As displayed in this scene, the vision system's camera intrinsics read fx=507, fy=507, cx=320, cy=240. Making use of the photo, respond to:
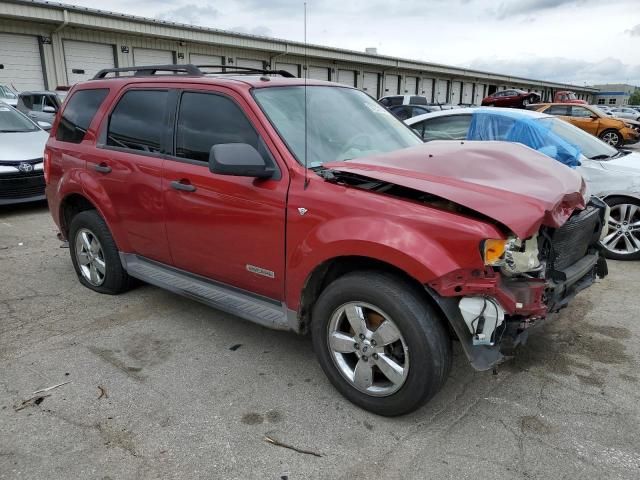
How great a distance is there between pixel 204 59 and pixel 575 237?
24977 mm

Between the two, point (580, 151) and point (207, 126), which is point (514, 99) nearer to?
point (580, 151)

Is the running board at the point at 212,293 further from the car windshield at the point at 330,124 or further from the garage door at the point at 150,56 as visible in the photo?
the garage door at the point at 150,56

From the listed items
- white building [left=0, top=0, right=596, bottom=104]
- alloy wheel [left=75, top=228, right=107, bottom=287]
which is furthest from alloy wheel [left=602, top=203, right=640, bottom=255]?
white building [left=0, top=0, right=596, bottom=104]

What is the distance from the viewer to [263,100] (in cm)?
337

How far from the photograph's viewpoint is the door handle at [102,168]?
13.5ft

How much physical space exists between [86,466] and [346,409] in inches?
54.3

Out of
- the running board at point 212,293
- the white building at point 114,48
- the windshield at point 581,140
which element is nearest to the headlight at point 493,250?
the running board at point 212,293

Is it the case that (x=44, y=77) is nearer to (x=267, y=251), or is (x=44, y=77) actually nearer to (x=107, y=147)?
(x=107, y=147)

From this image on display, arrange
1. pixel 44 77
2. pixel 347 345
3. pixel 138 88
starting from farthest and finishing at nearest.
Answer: pixel 44 77 → pixel 138 88 → pixel 347 345

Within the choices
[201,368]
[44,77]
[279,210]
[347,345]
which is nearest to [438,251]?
[347,345]

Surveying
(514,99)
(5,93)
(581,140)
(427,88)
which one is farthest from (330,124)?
(427,88)

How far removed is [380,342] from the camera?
109 inches

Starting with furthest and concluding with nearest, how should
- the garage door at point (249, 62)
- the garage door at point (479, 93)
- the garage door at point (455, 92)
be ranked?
1. the garage door at point (479, 93)
2. the garage door at point (455, 92)
3. the garage door at point (249, 62)

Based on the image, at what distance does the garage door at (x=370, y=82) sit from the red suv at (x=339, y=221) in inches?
1265
